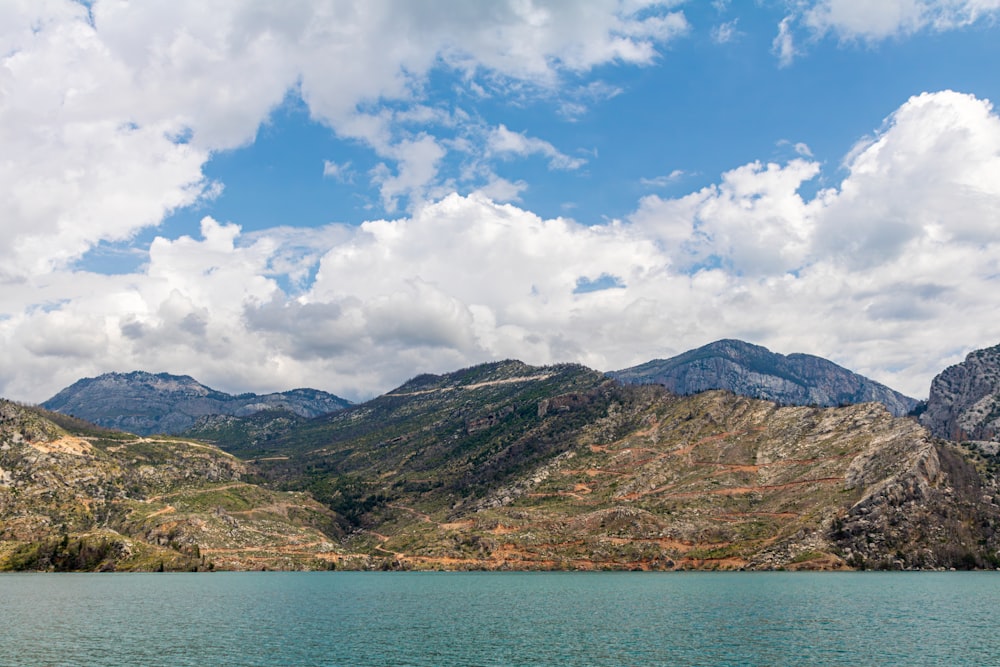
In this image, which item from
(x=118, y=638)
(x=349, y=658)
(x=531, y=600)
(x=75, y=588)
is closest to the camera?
(x=349, y=658)

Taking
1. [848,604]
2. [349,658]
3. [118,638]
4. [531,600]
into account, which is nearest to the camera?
[349,658]

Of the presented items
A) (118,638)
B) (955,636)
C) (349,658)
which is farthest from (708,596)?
(118,638)

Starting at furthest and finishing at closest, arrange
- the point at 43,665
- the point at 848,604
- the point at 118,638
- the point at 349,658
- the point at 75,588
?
the point at 75,588
the point at 848,604
the point at 118,638
the point at 349,658
the point at 43,665

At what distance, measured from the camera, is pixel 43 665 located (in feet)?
282

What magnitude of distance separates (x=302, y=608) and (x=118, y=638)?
51.9 meters

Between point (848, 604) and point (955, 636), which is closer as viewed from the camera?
point (955, 636)

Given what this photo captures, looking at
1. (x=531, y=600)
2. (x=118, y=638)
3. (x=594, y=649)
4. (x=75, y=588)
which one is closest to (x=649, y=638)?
(x=594, y=649)

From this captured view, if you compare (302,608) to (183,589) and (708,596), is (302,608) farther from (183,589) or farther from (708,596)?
(708,596)

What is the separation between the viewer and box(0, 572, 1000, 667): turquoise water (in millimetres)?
94125

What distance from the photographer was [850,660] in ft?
299

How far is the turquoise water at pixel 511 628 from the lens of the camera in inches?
3706

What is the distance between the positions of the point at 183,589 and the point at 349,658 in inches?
5065

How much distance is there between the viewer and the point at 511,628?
400 ft

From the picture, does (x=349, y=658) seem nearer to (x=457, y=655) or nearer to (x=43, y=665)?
(x=457, y=655)
